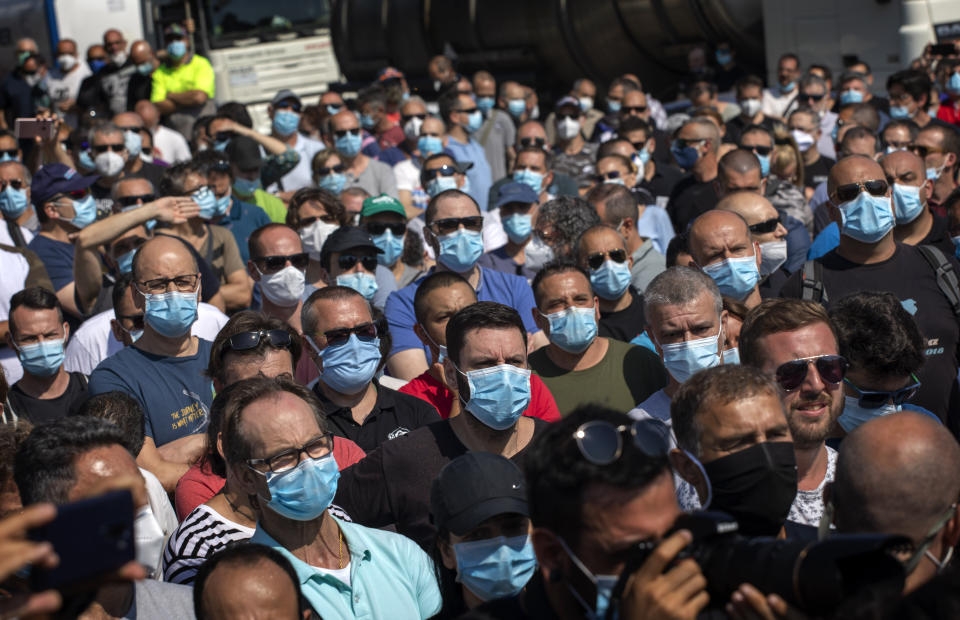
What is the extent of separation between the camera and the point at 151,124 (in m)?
11.9

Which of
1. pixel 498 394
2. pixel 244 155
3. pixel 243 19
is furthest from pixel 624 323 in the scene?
pixel 243 19

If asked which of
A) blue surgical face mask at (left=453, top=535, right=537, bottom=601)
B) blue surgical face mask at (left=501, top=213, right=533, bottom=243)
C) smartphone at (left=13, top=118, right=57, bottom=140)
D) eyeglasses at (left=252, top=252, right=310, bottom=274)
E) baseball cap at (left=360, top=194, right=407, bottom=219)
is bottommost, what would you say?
blue surgical face mask at (left=501, top=213, right=533, bottom=243)

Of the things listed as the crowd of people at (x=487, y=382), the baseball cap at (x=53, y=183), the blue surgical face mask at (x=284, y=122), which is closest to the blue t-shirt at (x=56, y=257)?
the crowd of people at (x=487, y=382)

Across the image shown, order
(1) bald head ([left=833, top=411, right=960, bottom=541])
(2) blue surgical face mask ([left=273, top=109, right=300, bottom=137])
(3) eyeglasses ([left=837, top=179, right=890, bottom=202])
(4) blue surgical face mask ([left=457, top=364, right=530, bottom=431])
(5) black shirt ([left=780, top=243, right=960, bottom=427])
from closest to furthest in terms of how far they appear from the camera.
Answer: (1) bald head ([left=833, top=411, right=960, bottom=541]) → (4) blue surgical face mask ([left=457, top=364, right=530, bottom=431]) → (5) black shirt ([left=780, top=243, right=960, bottom=427]) → (3) eyeglasses ([left=837, top=179, right=890, bottom=202]) → (2) blue surgical face mask ([left=273, top=109, right=300, bottom=137])

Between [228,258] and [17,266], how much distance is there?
1.30 meters

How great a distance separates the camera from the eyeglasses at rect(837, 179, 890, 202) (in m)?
5.74

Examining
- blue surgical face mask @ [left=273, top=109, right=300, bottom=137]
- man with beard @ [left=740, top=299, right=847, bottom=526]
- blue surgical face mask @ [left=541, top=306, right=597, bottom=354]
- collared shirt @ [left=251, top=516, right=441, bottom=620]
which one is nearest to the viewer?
collared shirt @ [left=251, top=516, right=441, bottom=620]

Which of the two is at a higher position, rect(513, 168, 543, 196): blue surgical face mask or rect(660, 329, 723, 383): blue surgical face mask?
rect(660, 329, 723, 383): blue surgical face mask

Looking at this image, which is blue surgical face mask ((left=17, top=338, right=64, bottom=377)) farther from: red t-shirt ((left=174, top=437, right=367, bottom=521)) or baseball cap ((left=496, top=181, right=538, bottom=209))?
baseball cap ((left=496, top=181, right=538, bottom=209))

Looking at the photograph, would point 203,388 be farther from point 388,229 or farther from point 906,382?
point 906,382

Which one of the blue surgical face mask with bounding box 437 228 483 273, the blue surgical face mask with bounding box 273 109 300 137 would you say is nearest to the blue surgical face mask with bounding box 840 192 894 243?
the blue surgical face mask with bounding box 437 228 483 273

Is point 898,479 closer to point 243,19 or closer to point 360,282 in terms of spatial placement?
point 360,282

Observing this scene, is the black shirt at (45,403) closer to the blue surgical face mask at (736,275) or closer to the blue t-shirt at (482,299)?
the blue t-shirt at (482,299)

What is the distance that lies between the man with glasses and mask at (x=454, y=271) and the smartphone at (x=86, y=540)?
4.08 metres
